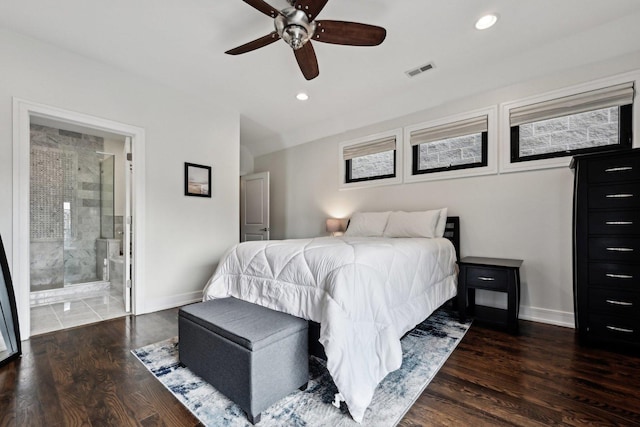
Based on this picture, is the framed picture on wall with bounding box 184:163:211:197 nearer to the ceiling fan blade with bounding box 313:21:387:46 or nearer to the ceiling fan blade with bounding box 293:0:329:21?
the ceiling fan blade with bounding box 313:21:387:46

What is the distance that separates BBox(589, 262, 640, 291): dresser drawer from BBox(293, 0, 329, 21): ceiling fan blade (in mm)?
2803

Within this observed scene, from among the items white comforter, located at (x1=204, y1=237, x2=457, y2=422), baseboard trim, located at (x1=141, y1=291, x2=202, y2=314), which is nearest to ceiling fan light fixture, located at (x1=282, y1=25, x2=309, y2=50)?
white comforter, located at (x1=204, y1=237, x2=457, y2=422)

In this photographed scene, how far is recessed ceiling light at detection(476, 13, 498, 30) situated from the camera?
230 centimetres

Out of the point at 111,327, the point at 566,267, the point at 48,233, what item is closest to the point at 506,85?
the point at 566,267

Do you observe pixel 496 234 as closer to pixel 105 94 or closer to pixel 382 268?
pixel 382 268

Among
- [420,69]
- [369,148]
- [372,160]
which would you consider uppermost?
[420,69]

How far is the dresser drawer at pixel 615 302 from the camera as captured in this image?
6.75 feet

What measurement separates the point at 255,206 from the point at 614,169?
4.76 metres

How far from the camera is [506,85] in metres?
3.01

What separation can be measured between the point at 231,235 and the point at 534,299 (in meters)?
3.70

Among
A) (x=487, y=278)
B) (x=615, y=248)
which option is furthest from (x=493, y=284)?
(x=615, y=248)

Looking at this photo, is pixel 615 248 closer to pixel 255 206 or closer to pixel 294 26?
pixel 294 26

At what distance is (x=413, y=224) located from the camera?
3.23m

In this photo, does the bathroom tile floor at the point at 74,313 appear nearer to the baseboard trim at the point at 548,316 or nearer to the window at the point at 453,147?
the window at the point at 453,147
